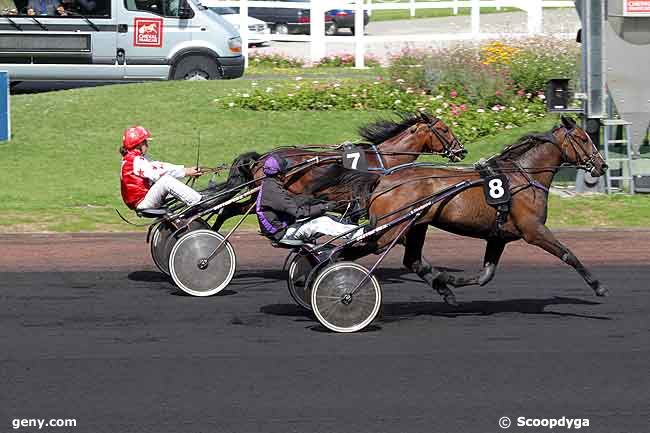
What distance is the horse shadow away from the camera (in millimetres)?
9117

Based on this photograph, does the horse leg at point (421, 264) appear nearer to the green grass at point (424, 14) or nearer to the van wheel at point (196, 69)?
the van wheel at point (196, 69)

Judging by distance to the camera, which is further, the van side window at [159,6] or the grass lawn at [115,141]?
the van side window at [159,6]

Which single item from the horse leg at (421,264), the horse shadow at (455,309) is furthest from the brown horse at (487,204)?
the horse shadow at (455,309)

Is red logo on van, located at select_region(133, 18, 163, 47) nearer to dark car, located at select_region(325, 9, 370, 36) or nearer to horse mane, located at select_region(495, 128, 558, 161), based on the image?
horse mane, located at select_region(495, 128, 558, 161)

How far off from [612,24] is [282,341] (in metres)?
7.91

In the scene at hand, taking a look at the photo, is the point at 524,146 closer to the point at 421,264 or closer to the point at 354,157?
the point at 421,264

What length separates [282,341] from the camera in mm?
8305

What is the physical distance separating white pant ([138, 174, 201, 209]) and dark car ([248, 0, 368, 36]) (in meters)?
19.9

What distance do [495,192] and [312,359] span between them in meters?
1.93

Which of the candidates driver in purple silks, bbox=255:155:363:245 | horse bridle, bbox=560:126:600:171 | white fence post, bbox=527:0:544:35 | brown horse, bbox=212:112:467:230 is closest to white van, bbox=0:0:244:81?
white fence post, bbox=527:0:544:35

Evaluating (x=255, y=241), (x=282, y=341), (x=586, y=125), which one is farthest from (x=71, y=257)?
(x=586, y=125)

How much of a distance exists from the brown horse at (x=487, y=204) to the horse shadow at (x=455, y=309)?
29cm

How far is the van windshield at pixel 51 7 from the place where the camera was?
762 inches

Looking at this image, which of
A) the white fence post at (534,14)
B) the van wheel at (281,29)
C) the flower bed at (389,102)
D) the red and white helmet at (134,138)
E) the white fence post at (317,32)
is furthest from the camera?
the van wheel at (281,29)
